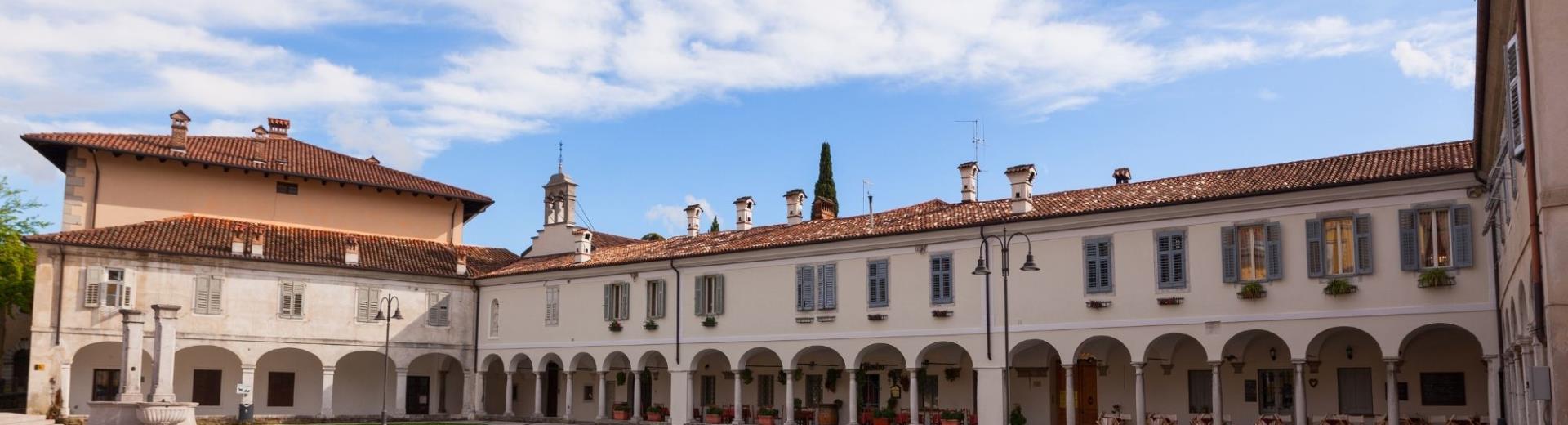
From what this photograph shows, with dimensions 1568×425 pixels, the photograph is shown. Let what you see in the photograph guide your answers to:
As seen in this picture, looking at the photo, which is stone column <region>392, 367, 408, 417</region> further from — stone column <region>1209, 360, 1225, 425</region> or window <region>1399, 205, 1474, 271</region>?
window <region>1399, 205, 1474, 271</region>

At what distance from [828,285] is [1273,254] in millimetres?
10616

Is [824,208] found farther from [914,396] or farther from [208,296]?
[208,296]

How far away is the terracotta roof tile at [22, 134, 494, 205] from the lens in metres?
35.7

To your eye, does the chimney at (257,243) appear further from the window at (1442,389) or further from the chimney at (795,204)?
the window at (1442,389)

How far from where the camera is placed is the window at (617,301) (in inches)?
1383

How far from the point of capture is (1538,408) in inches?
495

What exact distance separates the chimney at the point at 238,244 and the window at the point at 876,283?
1776cm

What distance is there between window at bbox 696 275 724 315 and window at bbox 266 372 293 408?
13150 millimetres

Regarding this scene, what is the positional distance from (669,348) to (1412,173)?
18795 millimetres

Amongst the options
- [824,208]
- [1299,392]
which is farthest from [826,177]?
[1299,392]

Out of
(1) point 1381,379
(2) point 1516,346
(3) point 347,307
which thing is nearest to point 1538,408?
(2) point 1516,346

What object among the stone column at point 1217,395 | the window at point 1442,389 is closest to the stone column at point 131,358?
the stone column at point 1217,395

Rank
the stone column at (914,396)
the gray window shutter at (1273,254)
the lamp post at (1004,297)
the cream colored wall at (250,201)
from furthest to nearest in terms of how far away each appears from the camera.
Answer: the cream colored wall at (250,201) < the stone column at (914,396) < the lamp post at (1004,297) < the gray window shutter at (1273,254)

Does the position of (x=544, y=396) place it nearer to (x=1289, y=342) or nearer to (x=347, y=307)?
(x=347, y=307)
